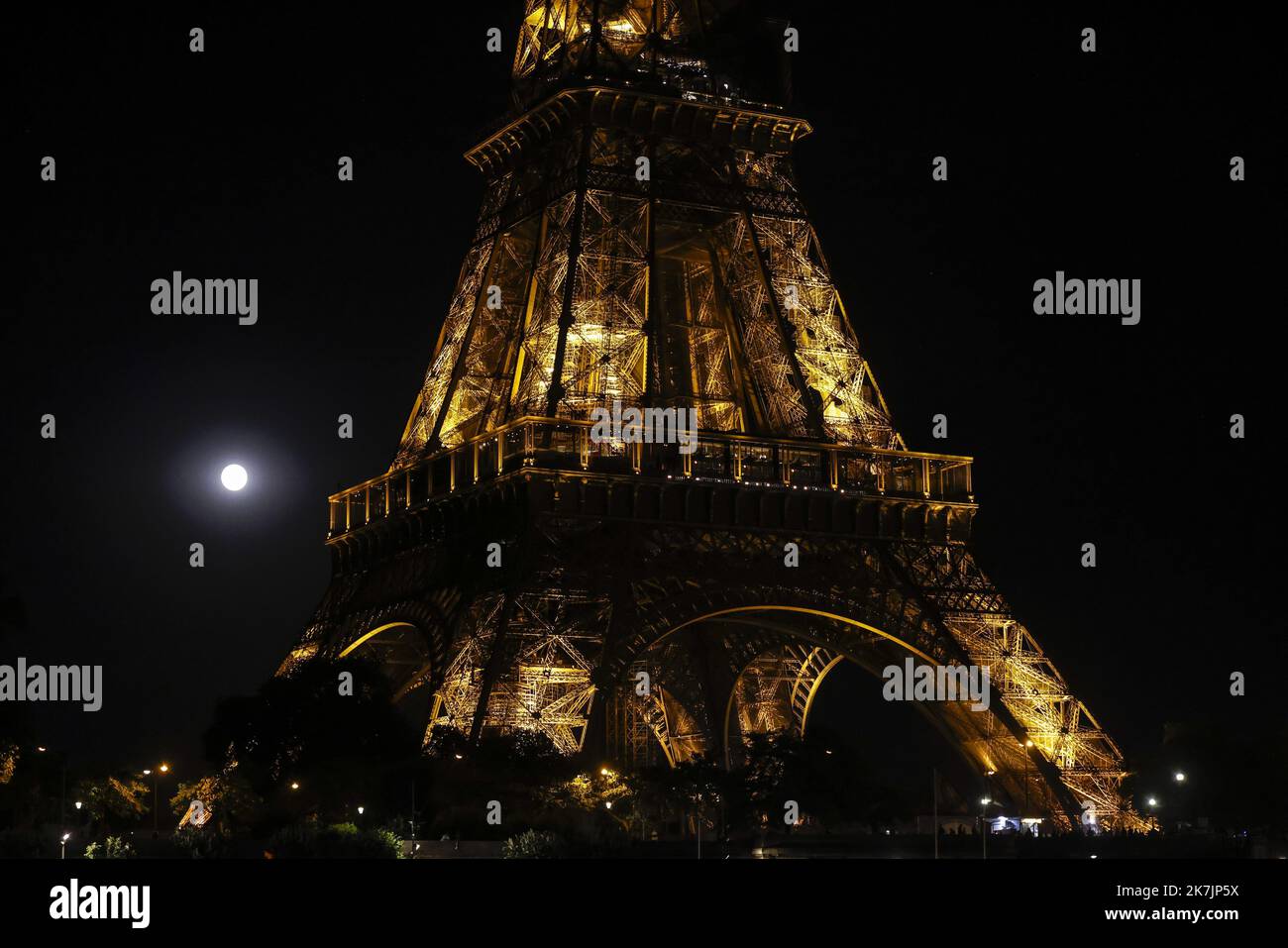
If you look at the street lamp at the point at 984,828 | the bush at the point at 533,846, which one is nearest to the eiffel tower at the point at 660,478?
the street lamp at the point at 984,828

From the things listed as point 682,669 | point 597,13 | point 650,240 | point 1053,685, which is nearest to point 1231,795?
point 1053,685

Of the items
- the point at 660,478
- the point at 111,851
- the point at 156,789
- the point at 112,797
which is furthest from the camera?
the point at 156,789

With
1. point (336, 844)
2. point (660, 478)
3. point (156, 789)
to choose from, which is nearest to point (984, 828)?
point (660, 478)

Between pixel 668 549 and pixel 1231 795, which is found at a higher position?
pixel 668 549

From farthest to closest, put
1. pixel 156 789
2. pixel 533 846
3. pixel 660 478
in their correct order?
pixel 156 789 < pixel 660 478 < pixel 533 846

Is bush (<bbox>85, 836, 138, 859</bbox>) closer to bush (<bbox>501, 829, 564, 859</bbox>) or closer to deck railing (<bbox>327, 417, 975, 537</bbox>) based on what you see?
bush (<bbox>501, 829, 564, 859</bbox>)

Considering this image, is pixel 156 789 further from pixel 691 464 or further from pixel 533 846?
pixel 533 846
